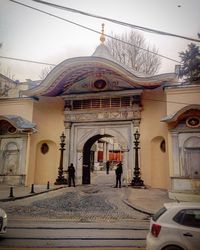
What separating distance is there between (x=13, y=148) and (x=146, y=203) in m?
10.5

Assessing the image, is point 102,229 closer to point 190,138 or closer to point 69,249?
point 69,249

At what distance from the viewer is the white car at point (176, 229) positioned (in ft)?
14.1

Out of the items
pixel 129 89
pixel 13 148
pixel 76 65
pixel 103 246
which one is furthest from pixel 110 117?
pixel 103 246

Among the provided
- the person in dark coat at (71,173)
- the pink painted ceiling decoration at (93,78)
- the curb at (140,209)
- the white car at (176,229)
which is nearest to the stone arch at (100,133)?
the person in dark coat at (71,173)

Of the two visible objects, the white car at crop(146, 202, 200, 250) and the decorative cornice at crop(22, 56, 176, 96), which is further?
the decorative cornice at crop(22, 56, 176, 96)

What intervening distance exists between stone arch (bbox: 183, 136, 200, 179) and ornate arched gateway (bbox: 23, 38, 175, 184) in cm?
385

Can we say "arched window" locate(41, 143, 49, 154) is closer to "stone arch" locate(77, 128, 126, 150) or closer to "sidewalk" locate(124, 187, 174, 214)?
"stone arch" locate(77, 128, 126, 150)

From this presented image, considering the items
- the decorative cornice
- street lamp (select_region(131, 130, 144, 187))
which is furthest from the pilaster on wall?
street lamp (select_region(131, 130, 144, 187))

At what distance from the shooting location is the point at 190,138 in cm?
1471

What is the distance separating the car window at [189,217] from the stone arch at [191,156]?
32.9 feet

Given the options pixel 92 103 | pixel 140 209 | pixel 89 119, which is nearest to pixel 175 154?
pixel 140 209

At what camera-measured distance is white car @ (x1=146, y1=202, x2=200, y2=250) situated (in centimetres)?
431

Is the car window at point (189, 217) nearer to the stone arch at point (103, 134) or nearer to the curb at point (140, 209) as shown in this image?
the curb at point (140, 209)

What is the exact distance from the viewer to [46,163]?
63.2ft
